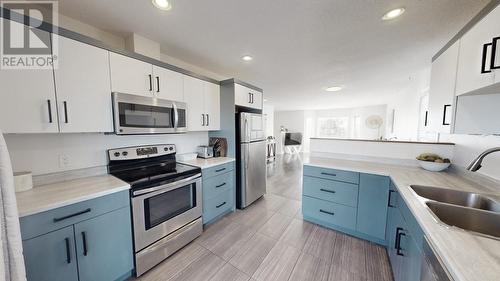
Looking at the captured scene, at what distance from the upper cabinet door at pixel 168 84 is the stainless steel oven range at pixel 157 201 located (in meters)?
0.67

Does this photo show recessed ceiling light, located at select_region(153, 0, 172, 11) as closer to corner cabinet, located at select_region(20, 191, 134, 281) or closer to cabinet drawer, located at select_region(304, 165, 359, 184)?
corner cabinet, located at select_region(20, 191, 134, 281)

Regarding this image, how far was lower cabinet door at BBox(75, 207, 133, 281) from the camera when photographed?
1224mm

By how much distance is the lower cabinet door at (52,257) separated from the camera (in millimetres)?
1028

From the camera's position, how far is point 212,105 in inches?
102

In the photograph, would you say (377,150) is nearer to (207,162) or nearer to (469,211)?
(469,211)

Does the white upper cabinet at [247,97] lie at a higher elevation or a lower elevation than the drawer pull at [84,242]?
higher

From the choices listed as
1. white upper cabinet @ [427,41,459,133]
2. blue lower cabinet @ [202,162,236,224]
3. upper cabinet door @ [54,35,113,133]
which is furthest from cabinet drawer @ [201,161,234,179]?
white upper cabinet @ [427,41,459,133]

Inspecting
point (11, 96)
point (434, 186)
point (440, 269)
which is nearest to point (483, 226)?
point (434, 186)

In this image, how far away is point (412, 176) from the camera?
1.68 metres

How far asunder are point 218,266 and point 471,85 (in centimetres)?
250

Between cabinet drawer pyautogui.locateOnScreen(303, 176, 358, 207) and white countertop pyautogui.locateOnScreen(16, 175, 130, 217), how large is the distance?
210cm

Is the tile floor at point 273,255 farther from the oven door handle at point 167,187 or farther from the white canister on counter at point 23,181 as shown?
the white canister on counter at point 23,181

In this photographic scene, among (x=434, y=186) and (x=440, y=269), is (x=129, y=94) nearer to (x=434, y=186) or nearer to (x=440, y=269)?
(x=440, y=269)

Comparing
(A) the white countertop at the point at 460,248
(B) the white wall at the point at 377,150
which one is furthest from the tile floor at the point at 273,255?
(B) the white wall at the point at 377,150
